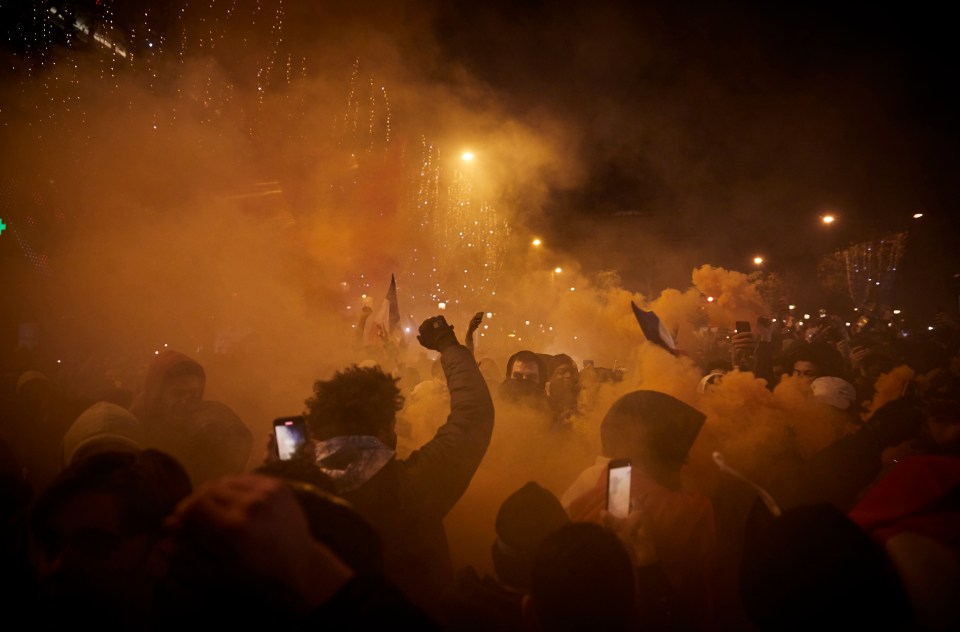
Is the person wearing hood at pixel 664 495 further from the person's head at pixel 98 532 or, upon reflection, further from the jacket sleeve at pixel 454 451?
the person's head at pixel 98 532

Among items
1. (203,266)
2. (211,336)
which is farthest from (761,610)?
(211,336)

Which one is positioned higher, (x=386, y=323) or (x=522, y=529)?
(x=386, y=323)

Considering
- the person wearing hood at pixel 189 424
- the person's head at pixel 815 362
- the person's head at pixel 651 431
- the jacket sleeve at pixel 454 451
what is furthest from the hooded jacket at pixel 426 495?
the person's head at pixel 815 362

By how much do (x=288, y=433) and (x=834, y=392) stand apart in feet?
13.3

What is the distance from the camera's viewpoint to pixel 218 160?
674cm

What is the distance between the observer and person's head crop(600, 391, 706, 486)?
249 centimetres

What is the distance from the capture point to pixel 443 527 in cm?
231

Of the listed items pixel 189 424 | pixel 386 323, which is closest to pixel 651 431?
pixel 189 424

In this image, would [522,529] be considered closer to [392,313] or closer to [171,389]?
[171,389]

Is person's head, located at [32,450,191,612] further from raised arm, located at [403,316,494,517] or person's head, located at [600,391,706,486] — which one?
person's head, located at [600,391,706,486]

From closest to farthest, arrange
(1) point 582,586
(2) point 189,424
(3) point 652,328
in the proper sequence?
(1) point 582,586 < (2) point 189,424 < (3) point 652,328

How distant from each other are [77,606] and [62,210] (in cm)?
759

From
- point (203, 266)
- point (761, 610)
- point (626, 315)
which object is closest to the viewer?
point (761, 610)

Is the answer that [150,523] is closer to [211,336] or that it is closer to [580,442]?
[580,442]
